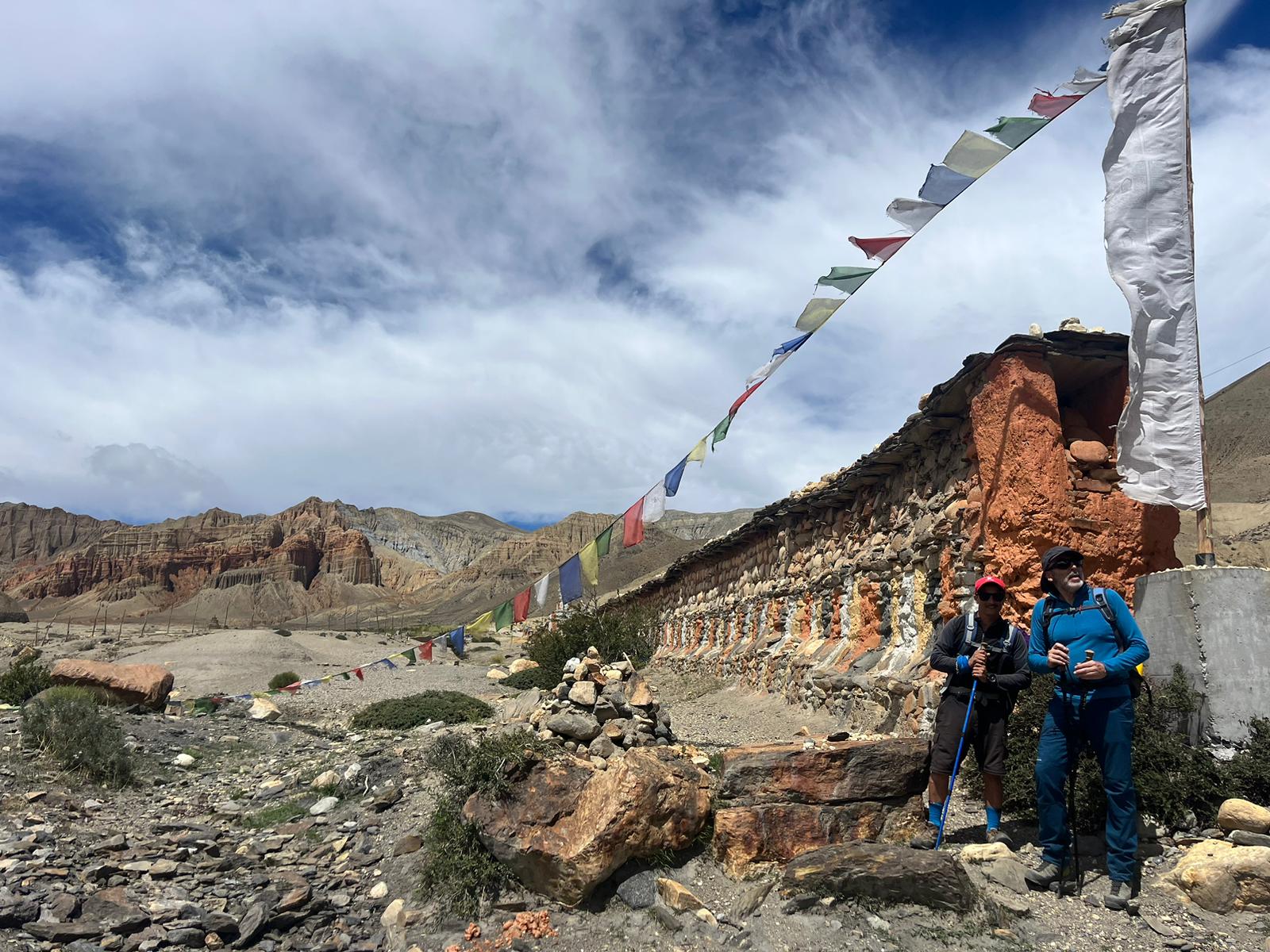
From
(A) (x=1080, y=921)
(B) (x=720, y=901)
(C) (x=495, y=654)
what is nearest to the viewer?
(A) (x=1080, y=921)

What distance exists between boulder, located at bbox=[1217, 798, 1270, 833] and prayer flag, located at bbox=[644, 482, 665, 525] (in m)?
8.82

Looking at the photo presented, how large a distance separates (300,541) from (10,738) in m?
114

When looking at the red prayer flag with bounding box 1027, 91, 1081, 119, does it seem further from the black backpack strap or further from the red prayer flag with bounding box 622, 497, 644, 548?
the red prayer flag with bounding box 622, 497, 644, 548

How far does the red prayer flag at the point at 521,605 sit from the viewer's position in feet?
55.6

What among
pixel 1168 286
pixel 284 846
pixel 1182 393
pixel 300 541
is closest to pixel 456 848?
pixel 284 846

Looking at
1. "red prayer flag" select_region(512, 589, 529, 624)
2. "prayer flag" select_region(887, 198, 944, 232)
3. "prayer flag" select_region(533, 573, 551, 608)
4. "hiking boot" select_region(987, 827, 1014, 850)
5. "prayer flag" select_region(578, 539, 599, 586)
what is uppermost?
"prayer flag" select_region(887, 198, 944, 232)

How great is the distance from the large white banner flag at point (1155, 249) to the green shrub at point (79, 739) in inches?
392

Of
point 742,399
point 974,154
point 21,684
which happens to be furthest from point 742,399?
point 21,684

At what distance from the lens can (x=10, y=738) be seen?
908cm

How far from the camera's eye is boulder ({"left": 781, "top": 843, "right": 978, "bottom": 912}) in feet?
12.6

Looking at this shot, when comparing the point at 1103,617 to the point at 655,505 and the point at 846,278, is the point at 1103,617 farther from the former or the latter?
the point at 655,505

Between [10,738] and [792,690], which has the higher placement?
[792,690]

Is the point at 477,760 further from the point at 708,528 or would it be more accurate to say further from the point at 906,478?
the point at 708,528

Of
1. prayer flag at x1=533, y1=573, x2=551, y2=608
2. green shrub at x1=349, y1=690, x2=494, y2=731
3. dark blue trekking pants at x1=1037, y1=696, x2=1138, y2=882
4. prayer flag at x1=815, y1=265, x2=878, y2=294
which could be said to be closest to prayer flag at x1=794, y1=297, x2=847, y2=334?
prayer flag at x1=815, y1=265, x2=878, y2=294
